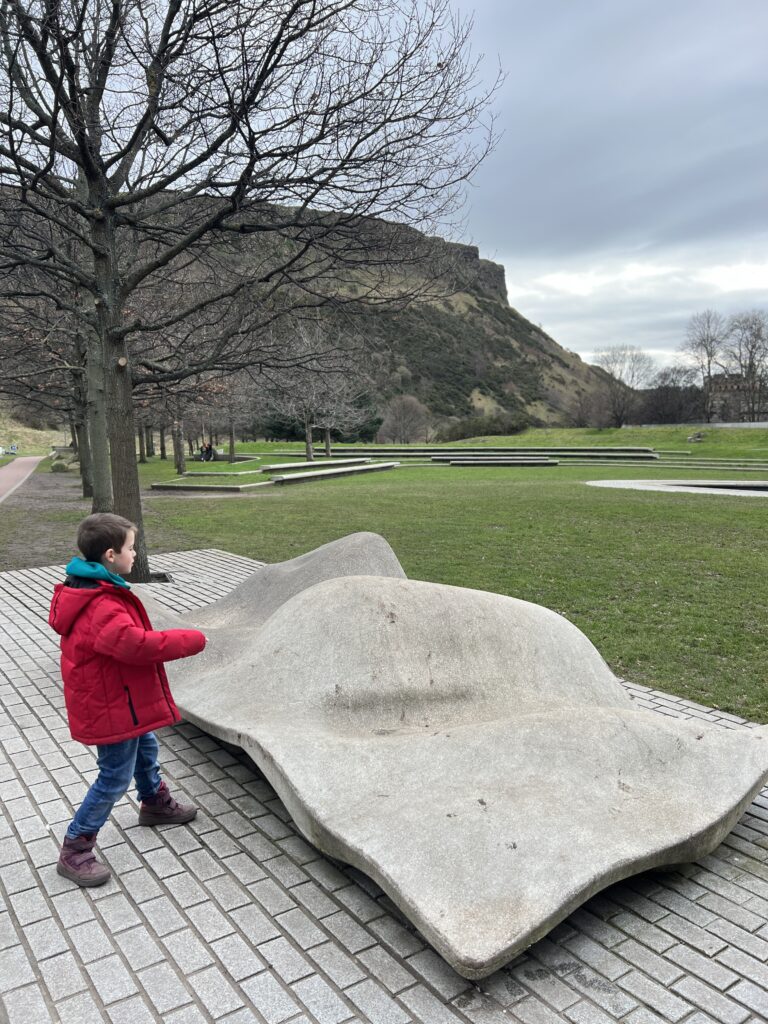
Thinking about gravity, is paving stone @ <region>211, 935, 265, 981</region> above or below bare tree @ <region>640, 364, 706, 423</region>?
below

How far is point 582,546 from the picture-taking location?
11852 mm

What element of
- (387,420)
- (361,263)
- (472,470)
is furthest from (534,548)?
(387,420)

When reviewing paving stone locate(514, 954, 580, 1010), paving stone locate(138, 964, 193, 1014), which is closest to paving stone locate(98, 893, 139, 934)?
A: paving stone locate(138, 964, 193, 1014)

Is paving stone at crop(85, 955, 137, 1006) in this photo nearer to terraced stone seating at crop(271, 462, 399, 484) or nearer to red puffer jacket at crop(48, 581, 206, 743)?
red puffer jacket at crop(48, 581, 206, 743)

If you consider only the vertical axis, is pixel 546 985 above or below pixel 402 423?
below

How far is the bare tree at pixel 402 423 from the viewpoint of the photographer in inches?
2712

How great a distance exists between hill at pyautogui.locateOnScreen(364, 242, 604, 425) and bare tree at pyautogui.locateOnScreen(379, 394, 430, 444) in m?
5.23

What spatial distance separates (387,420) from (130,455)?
6069 centimetres

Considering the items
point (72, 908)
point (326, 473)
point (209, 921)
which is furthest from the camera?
point (326, 473)

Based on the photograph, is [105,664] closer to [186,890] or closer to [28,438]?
[186,890]

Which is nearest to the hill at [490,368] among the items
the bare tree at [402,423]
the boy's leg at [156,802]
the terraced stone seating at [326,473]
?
the bare tree at [402,423]

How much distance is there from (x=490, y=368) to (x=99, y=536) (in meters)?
113

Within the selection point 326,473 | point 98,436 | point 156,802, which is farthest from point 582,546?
point 326,473

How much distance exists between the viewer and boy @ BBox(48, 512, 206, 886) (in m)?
2.93
